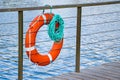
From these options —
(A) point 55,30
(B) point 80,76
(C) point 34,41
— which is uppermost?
(A) point 55,30

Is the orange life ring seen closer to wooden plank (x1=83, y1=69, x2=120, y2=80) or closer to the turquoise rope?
the turquoise rope

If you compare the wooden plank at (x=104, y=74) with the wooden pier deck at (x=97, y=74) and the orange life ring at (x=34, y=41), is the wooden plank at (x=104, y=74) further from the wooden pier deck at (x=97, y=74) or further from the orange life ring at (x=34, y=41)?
the orange life ring at (x=34, y=41)

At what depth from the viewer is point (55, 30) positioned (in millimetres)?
3635

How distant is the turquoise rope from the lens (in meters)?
3.55

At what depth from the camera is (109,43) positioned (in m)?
8.89

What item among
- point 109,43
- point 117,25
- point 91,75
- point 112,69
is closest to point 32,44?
point 91,75

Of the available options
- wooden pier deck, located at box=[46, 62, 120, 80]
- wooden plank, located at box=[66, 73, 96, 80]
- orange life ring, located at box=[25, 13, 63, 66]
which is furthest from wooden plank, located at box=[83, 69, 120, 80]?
orange life ring, located at box=[25, 13, 63, 66]

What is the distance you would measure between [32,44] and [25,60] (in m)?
3.76

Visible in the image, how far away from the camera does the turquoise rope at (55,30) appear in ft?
11.6

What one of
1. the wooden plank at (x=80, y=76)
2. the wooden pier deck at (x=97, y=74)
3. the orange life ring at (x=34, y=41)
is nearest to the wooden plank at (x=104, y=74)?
the wooden pier deck at (x=97, y=74)

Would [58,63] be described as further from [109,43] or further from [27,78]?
[109,43]

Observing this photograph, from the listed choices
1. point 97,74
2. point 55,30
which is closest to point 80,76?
point 97,74

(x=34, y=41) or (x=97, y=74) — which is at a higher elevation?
(x=34, y=41)

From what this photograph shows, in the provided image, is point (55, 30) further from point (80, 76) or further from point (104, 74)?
point (104, 74)
